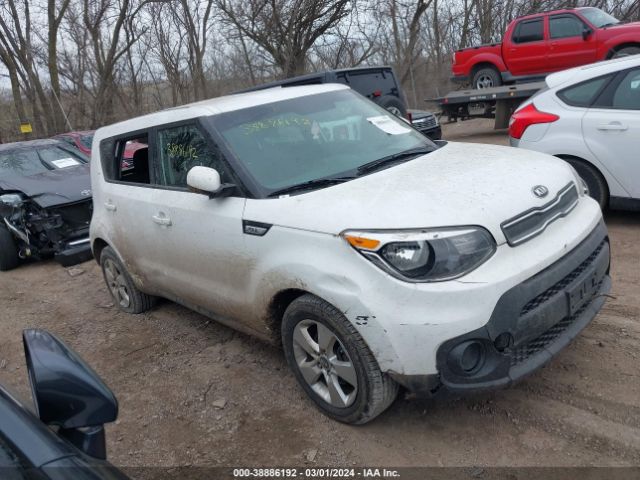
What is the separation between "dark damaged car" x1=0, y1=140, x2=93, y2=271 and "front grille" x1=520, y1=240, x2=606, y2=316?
582 cm

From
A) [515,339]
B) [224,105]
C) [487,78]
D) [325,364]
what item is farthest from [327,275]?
[487,78]

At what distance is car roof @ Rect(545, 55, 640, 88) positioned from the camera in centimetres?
514

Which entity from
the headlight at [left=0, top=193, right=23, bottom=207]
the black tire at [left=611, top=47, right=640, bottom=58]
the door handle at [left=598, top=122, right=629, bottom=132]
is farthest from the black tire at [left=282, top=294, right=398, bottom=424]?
the black tire at [left=611, top=47, right=640, bottom=58]

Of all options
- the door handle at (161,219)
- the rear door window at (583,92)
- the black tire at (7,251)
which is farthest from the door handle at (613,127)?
the black tire at (7,251)

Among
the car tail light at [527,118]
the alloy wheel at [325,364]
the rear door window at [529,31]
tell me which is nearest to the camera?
the alloy wheel at [325,364]

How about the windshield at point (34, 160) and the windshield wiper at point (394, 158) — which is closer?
the windshield wiper at point (394, 158)

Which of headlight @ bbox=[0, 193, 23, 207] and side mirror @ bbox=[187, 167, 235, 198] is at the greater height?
side mirror @ bbox=[187, 167, 235, 198]

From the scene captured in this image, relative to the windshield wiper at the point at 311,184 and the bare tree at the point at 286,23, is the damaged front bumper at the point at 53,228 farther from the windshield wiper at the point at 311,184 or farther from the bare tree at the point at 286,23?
the bare tree at the point at 286,23

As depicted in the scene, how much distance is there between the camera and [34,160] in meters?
8.40

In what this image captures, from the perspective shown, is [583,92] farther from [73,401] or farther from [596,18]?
[596,18]

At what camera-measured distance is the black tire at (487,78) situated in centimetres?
1488

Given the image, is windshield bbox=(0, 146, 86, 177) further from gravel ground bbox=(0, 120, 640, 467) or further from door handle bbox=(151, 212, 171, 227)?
door handle bbox=(151, 212, 171, 227)

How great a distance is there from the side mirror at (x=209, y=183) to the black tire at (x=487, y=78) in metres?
13.4

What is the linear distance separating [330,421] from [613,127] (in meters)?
3.85
